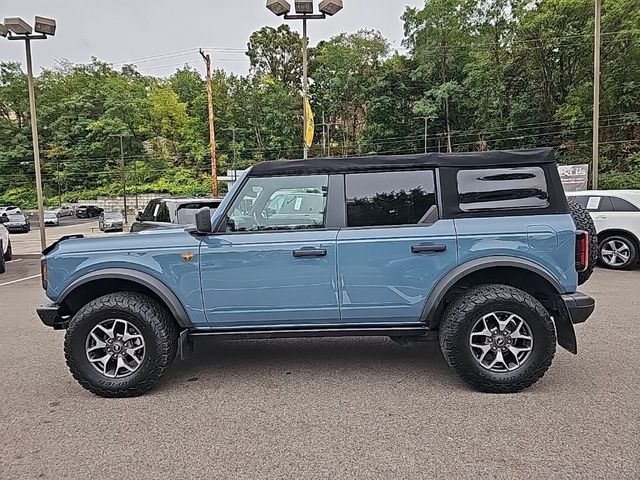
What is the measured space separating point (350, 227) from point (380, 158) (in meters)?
0.62

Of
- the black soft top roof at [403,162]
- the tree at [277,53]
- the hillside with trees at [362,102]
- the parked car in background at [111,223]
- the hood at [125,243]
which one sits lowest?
the parked car in background at [111,223]

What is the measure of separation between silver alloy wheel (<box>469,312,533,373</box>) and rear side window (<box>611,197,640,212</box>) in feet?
24.7

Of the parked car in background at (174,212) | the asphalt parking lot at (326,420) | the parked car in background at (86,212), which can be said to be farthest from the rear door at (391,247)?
the parked car in background at (86,212)

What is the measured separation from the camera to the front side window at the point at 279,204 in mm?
4121

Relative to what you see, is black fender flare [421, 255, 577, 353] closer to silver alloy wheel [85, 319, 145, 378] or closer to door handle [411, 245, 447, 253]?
door handle [411, 245, 447, 253]

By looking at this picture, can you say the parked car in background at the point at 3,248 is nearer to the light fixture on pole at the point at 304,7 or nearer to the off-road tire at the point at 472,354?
the light fixture on pole at the point at 304,7

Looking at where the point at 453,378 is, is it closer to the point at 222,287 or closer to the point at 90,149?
the point at 222,287

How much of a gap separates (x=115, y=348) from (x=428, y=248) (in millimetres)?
2552

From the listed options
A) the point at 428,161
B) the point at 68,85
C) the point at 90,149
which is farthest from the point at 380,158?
the point at 68,85

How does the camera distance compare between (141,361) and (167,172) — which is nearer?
(141,361)

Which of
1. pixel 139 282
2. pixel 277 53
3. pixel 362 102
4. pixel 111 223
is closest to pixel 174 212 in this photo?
pixel 139 282

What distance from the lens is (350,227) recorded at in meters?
4.05

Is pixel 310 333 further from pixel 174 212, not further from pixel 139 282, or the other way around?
pixel 174 212

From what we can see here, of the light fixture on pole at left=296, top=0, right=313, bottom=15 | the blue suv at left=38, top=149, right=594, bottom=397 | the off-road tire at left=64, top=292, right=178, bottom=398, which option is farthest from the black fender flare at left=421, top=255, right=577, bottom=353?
the light fixture on pole at left=296, top=0, right=313, bottom=15
